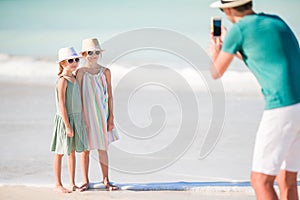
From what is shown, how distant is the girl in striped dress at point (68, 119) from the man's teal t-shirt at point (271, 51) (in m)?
1.92

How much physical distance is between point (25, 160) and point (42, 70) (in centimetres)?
1201

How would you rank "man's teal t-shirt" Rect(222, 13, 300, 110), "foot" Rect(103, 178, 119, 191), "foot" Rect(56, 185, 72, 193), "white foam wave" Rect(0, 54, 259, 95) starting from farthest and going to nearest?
"white foam wave" Rect(0, 54, 259, 95) → "foot" Rect(103, 178, 119, 191) → "foot" Rect(56, 185, 72, 193) → "man's teal t-shirt" Rect(222, 13, 300, 110)

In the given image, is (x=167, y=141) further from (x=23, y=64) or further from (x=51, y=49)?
(x=51, y=49)

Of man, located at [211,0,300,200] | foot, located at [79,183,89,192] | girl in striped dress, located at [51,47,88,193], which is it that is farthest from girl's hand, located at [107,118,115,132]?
man, located at [211,0,300,200]

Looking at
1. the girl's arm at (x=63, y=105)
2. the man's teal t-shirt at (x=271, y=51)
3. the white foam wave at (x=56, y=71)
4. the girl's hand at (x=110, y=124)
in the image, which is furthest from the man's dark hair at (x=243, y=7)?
the white foam wave at (x=56, y=71)

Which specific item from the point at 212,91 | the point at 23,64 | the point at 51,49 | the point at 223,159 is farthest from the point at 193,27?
the point at 223,159

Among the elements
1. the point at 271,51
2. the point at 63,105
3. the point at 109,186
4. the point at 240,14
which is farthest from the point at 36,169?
the point at 271,51

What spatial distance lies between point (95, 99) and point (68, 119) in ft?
1.07

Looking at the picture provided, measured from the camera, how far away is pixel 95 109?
15.7 ft

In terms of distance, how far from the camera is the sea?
5613mm

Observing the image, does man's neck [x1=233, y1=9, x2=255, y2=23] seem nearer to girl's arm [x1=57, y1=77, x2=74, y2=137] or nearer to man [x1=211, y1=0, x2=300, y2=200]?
man [x1=211, y1=0, x2=300, y2=200]

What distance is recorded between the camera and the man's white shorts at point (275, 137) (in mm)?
3043

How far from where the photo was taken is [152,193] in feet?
14.8

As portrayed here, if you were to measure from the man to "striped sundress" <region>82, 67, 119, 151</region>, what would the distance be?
6.18 feet
